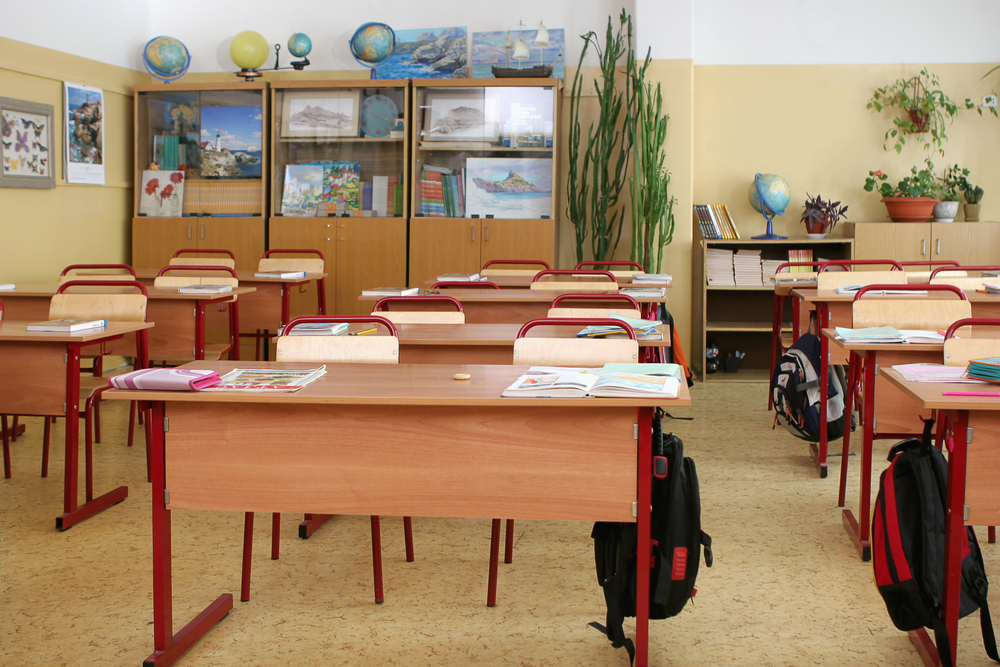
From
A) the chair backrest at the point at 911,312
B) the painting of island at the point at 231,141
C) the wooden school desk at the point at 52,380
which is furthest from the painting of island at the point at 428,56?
the chair backrest at the point at 911,312

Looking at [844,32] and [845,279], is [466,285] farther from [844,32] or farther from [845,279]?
[844,32]

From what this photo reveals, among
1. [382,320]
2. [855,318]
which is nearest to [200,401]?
[382,320]

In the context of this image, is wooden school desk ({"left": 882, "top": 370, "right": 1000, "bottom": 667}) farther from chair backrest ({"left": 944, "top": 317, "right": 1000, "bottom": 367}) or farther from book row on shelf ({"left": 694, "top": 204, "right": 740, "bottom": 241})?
book row on shelf ({"left": 694, "top": 204, "right": 740, "bottom": 241})

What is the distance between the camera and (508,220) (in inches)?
239

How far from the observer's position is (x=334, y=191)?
6312mm

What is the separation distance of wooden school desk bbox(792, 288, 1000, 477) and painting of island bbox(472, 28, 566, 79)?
301 centimetres

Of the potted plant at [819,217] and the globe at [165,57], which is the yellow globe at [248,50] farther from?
the potted plant at [819,217]

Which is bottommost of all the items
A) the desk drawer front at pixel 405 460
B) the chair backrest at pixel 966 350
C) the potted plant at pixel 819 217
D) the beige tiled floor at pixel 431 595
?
the beige tiled floor at pixel 431 595

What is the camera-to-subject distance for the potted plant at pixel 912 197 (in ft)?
18.9

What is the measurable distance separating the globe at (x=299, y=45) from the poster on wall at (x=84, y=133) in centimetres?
138

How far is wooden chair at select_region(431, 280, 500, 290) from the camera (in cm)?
445

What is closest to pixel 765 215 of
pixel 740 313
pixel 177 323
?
pixel 740 313

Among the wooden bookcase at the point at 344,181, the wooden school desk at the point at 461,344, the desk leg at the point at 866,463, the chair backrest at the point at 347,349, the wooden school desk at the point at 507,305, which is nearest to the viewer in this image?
the chair backrest at the point at 347,349

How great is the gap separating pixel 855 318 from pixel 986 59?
159 inches
